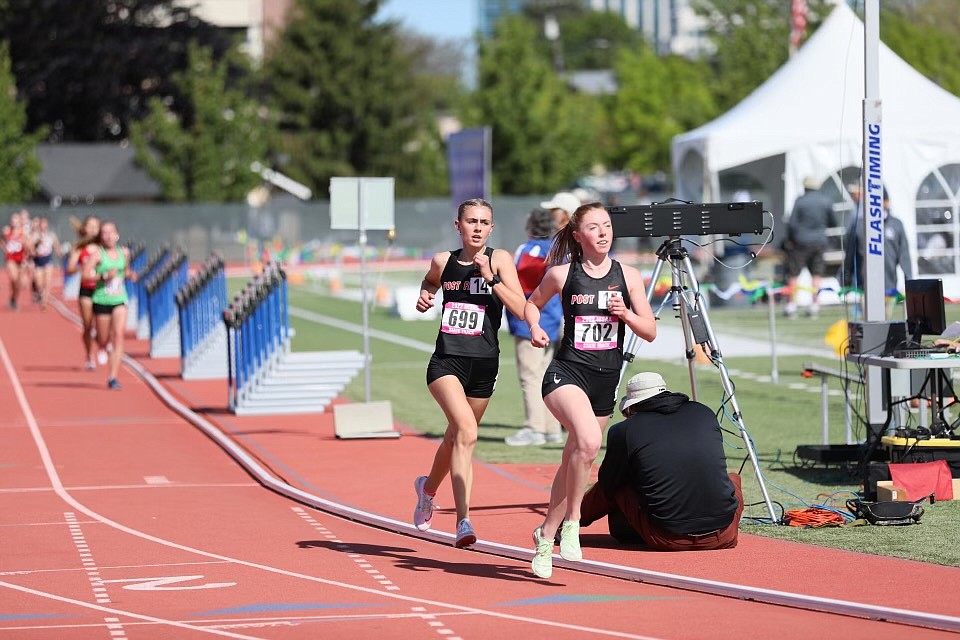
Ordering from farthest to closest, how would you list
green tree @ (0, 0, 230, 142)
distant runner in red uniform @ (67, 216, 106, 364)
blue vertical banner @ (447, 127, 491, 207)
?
green tree @ (0, 0, 230, 142) < blue vertical banner @ (447, 127, 491, 207) < distant runner in red uniform @ (67, 216, 106, 364)

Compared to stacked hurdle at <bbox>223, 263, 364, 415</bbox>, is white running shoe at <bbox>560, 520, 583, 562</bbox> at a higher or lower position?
lower

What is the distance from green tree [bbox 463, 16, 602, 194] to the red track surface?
164 ft

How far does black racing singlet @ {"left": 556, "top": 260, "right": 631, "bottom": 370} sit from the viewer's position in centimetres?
895

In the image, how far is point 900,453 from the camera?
11.6m

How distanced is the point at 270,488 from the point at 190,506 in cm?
107

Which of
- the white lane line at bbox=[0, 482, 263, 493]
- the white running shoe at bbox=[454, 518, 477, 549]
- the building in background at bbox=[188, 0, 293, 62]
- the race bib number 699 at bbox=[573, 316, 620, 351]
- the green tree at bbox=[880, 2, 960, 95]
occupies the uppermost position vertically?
the building in background at bbox=[188, 0, 293, 62]

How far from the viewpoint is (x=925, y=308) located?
1180cm

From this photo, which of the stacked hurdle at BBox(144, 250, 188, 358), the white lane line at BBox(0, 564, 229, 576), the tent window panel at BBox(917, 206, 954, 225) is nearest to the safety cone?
→ the stacked hurdle at BBox(144, 250, 188, 358)

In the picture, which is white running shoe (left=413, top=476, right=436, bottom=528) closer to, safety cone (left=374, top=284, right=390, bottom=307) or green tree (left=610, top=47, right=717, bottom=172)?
safety cone (left=374, top=284, right=390, bottom=307)

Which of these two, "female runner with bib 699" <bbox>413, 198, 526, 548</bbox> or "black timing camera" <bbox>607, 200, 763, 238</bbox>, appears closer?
"female runner with bib 699" <bbox>413, 198, 526, 548</bbox>

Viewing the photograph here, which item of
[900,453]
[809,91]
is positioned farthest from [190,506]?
[809,91]

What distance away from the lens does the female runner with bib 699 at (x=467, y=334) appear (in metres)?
9.38

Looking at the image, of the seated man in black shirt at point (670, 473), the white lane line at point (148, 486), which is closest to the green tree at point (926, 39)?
the white lane line at point (148, 486)

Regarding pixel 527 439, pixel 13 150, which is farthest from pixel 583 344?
pixel 13 150
